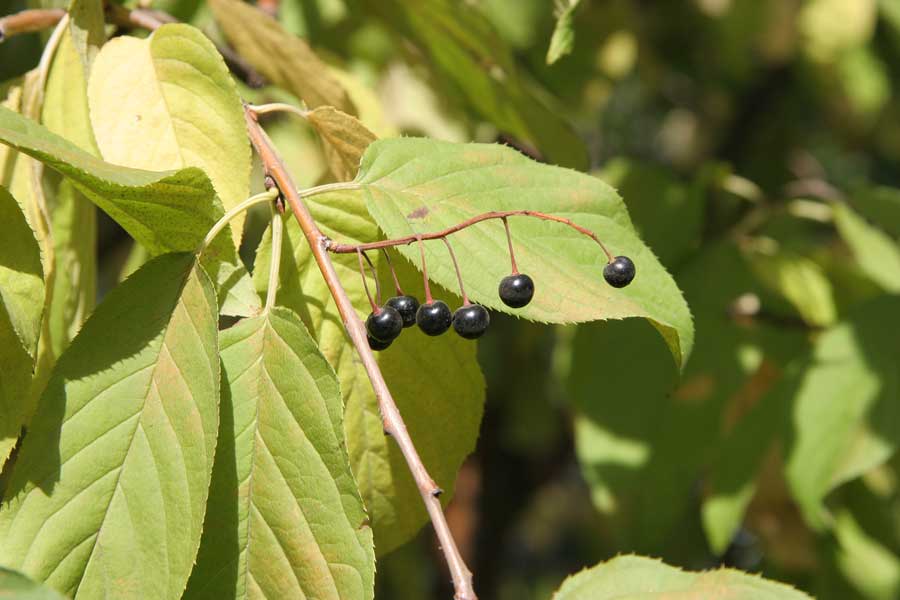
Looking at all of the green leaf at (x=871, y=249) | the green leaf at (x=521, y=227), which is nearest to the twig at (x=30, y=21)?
the green leaf at (x=521, y=227)

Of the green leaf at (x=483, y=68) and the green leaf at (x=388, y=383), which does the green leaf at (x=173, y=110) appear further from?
the green leaf at (x=483, y=68)

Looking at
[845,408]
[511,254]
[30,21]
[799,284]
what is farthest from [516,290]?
[799,284]

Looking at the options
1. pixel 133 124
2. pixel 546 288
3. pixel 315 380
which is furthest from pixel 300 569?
pixel 133 124

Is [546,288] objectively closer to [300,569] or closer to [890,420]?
[300,569]

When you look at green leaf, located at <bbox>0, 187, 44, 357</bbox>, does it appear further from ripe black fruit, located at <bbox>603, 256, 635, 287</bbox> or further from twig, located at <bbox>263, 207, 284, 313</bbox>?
ripe black fruit, located at <bbox>603, 256, 635, 287</bbox>

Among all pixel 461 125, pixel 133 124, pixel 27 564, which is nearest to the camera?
pixel 27 564

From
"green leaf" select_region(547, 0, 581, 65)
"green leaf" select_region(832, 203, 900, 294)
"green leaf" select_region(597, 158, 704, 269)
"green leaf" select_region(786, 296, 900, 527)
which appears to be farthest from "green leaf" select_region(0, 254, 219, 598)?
"green leaf" select_region(832, 203, 900, 294)

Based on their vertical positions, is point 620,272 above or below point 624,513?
above

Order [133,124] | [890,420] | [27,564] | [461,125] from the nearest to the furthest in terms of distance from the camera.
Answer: [27,564] < [133,124] < [890,420] < [461,125]
